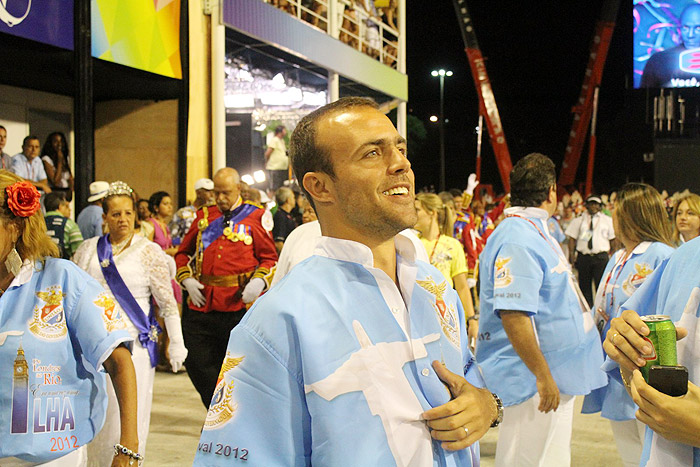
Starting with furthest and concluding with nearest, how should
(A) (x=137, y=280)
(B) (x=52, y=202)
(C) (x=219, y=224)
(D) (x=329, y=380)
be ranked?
(B) (x=52, y=202)
(C) (x=219, y=224)
(A) (x=137, y=280)
(D) (x=329, y=380)

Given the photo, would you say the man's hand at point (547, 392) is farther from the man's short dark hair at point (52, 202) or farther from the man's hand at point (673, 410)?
the man's short dark hair at point (52, 202)

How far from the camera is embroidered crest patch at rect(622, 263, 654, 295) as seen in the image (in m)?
4.47

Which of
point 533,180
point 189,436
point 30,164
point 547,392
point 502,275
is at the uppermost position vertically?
point 30,164

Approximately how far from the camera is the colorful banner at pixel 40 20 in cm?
782

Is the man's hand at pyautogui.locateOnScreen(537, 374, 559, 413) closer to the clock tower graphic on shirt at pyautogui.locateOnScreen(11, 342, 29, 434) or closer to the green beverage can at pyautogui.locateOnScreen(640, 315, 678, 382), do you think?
the green beverage can at pyautogui.locateOnScreen(640, 315, 678, 382)

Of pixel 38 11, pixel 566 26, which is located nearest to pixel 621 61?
pixel 566 26

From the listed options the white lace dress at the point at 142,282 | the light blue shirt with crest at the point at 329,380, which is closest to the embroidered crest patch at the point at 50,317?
the light blue shirt with crest at the point at 329,380

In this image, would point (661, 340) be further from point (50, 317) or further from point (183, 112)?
point (183, 112)

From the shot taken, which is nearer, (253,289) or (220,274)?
(253,289)

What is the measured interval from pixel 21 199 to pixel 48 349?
1.79ft

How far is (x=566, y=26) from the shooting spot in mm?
49281

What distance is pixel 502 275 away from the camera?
400 centimetres

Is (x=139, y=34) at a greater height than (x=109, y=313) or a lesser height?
greater

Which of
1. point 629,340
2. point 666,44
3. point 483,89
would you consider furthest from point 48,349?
point 666,44
